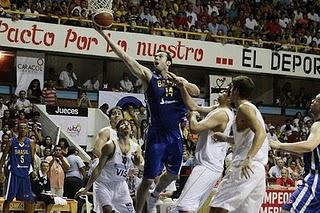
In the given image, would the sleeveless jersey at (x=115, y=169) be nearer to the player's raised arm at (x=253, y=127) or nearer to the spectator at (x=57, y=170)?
the player's raised arm at (x=253, y=127)

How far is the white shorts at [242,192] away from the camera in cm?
778

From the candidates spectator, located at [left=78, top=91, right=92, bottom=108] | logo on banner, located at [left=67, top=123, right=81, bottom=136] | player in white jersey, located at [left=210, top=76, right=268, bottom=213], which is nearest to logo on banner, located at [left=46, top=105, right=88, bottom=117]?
logo on banner, located at [left=67, top=123, right=81, bottom=136]

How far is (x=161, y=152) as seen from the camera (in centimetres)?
955

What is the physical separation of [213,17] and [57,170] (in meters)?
10.4

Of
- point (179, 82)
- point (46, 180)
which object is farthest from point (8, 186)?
point (179, 82)

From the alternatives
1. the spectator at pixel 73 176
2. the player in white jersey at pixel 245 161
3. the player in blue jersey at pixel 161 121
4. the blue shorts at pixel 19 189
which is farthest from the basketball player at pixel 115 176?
the spectator at pixel 73 176

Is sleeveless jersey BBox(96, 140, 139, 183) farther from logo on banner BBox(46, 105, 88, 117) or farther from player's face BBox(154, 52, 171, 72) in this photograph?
logo on banner BBox(46, 105, 88, 117)

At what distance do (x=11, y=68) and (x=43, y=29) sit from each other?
6.93 ft

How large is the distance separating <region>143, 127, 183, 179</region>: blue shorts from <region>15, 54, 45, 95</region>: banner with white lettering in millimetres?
11626

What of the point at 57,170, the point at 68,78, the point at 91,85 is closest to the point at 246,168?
the point at 57,170

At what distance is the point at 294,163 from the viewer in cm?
1967

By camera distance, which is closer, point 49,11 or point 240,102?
point 240,102

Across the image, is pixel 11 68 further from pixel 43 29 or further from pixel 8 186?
pixel 8 186

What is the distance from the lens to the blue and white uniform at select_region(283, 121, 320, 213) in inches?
314
